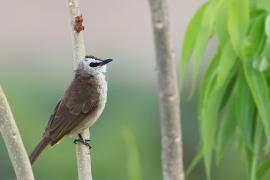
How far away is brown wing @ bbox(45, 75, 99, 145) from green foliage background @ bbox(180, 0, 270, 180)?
0.31 m

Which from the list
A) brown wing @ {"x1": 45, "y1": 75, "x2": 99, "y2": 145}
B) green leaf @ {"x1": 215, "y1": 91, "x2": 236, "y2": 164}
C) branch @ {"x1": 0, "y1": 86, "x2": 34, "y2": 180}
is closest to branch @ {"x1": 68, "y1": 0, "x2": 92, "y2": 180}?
branch @ {"x1": 0, "y1": 86, "x2": 34, "y2": 180}

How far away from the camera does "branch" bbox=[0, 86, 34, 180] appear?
149 cm

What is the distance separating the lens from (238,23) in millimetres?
1978

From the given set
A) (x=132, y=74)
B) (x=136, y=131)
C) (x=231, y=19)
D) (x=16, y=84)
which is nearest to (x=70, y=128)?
(x=231, y=19)

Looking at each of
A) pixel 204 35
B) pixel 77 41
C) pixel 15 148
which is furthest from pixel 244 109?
pixel 15 148

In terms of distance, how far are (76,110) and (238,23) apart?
1.73ft

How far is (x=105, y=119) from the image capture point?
4594 millimetres

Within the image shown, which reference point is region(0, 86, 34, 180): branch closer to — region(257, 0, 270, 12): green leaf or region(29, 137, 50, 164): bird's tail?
region(29, 137, 50, 164): bird's tail

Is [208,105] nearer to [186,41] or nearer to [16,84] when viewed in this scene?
[186,41]

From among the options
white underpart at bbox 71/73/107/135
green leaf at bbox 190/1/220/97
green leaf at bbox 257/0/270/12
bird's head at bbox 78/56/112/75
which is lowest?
white underpart at bbox 71/73/107/135

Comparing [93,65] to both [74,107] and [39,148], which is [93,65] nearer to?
[74,107]

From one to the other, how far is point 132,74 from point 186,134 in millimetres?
1272

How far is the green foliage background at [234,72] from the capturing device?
197 centimetres

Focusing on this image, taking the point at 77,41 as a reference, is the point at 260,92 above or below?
below
